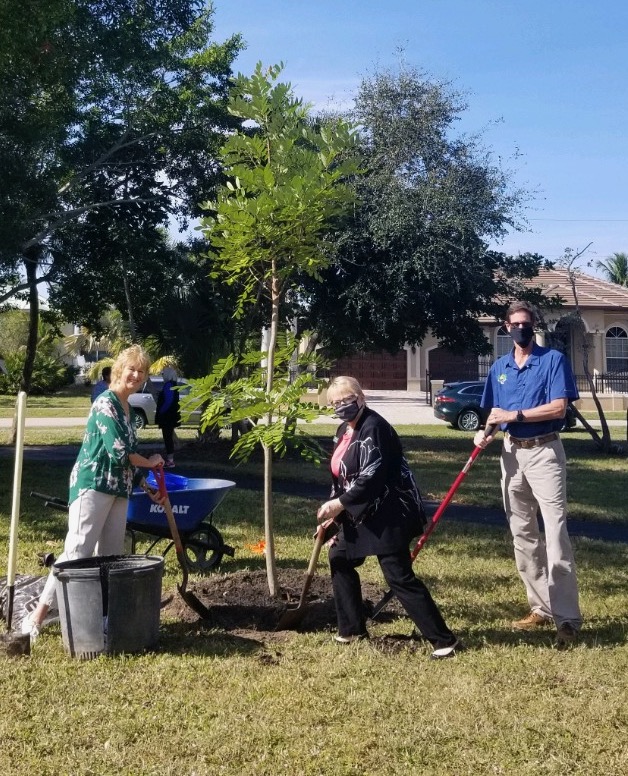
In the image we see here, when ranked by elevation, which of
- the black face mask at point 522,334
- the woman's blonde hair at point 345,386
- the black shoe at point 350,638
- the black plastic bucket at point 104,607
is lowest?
the black shoe at point 350,638

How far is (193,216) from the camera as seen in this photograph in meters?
18.5

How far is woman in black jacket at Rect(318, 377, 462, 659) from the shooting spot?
562cm

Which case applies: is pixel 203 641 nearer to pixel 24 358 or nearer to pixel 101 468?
pixel 101 468

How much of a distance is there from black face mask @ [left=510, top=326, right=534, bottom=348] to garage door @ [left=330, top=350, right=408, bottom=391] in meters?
39.3

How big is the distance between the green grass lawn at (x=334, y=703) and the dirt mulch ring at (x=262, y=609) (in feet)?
0.35

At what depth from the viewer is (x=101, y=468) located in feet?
19.6

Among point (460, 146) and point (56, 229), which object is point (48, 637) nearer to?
point (56, 229)

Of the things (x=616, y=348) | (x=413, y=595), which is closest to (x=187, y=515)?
(x=413, y=595)

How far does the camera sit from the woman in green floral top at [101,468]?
5.96 meters

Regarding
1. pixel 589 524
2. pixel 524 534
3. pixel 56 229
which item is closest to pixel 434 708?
pixel 524 534

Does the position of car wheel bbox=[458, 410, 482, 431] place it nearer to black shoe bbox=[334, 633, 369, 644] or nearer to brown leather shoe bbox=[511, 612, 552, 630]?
brown leather shoe bbox=[511, 612, 552, 630]

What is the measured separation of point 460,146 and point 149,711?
17.2 m

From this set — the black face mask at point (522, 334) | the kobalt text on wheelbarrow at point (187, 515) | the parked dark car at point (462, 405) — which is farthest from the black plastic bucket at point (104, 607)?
the parked dark car at point (462, 405)

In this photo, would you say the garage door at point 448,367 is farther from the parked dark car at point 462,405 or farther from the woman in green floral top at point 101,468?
the woman in green floral top at point 101,468
